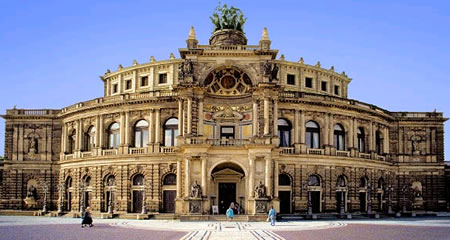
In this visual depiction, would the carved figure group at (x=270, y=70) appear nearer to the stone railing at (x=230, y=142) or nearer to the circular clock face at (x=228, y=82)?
the circular clock face at (x=228, y=82)

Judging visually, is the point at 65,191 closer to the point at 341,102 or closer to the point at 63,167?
the point at 63,167

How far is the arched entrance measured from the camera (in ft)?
187

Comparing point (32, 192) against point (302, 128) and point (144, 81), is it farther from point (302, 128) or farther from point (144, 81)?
point (302, 128)

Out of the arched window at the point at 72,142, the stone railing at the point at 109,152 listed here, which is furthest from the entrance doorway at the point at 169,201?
the arched window at the point at 72,142

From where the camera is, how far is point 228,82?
57.9 metres

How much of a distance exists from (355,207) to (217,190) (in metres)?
17.2

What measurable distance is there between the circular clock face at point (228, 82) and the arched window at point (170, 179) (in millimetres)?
10559

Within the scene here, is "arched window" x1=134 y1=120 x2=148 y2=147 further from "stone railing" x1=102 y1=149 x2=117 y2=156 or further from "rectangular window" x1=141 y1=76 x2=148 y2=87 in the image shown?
"rectangular window" x1=141 y1=76 x2=148 y2=87

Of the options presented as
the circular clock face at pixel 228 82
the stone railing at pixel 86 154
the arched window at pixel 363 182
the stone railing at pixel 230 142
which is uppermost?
the circular clock face at pixel 228 82

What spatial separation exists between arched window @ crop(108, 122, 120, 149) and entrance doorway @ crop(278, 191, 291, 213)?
19800 mm

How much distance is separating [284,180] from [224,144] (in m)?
10.1

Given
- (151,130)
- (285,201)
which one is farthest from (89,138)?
(285,201)

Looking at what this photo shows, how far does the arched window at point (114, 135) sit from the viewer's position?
65125 millimetres

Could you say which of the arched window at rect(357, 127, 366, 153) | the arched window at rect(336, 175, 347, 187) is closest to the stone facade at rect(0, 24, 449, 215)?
the arched window at rect(357, 127, 366, 153)
